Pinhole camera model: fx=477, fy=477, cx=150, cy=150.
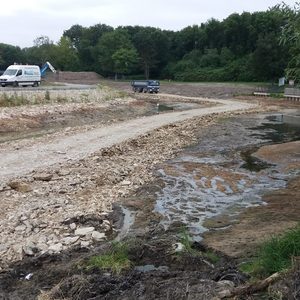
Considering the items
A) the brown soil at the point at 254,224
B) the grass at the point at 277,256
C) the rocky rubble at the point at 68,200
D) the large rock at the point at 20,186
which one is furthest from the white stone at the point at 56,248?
the large rock at the point at 20,186

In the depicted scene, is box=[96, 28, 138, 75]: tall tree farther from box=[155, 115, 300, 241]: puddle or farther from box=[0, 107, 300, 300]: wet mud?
box=[0, 107, 300, 300]: wet mud

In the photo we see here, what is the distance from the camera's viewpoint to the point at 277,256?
22.5ft

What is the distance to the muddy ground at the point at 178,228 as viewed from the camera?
6469 mm

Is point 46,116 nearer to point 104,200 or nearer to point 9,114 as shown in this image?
point 9,114

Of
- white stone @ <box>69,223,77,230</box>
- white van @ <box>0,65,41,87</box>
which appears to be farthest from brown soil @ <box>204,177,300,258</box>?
white van @ <box>0,65,41,87</box>

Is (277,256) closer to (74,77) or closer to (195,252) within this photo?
(195,252)

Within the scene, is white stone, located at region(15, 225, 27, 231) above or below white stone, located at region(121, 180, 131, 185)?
above

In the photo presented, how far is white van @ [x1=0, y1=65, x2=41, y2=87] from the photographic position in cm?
5428

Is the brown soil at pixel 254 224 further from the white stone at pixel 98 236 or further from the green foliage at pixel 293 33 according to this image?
the green foliage at pixel 293 33

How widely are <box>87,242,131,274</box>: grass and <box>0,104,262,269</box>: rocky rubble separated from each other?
124 centimetres

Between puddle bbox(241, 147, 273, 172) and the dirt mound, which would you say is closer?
puddle bbox(241, 147, 273, 172)

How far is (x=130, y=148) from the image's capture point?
72.8 feet

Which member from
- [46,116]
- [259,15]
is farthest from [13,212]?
[259,15]

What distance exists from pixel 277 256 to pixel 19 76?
171 ft
